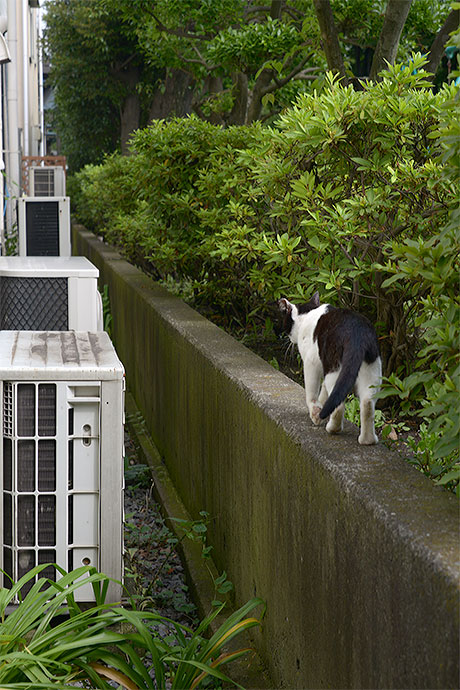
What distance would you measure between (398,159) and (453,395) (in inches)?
119

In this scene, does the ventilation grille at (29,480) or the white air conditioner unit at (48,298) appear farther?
the white air conditioner unit at (48,298)

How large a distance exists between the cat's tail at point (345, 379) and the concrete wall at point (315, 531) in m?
0.16

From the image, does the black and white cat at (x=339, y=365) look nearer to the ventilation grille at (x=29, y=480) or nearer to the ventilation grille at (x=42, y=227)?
the ventilation grille at (x=29, y=480)

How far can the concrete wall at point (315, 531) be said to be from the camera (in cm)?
222

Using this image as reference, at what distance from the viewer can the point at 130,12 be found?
12.9 meters

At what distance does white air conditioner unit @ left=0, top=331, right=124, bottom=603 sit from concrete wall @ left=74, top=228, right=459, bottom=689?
586mm

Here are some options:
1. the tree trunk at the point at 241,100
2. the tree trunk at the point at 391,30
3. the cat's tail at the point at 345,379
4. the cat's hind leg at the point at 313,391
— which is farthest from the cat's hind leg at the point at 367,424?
the tree trunk at the point at 241,100

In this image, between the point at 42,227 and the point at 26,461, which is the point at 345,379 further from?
the point at 42,227

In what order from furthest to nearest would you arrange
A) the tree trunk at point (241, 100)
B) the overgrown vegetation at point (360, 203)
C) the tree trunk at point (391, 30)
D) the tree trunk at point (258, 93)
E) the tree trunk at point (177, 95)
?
the tree trunk at point (177, 95) → the tree trunk at point (241, 100) → the tree trunk at point (258, 93) → the tree trunk at point (391, 30) → the overgrown vegetation at point (360, 203)

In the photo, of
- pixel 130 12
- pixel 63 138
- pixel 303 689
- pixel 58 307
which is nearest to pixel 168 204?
pixel 58 307

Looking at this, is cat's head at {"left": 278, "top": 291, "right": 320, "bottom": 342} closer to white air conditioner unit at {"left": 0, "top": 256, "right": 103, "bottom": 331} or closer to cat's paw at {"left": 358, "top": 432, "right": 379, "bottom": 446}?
cat's paw at {"left": 358, "top": 432, "right": 379, "bottom": 446}

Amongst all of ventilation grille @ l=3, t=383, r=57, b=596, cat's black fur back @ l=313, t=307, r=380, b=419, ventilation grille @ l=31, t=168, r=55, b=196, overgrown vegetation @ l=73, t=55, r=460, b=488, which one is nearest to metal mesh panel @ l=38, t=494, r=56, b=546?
ventilation grille @ l=3, t=383, r=57, b=596

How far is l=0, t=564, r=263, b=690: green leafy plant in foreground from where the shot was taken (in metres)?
3.18

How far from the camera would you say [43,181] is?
15.0 m
